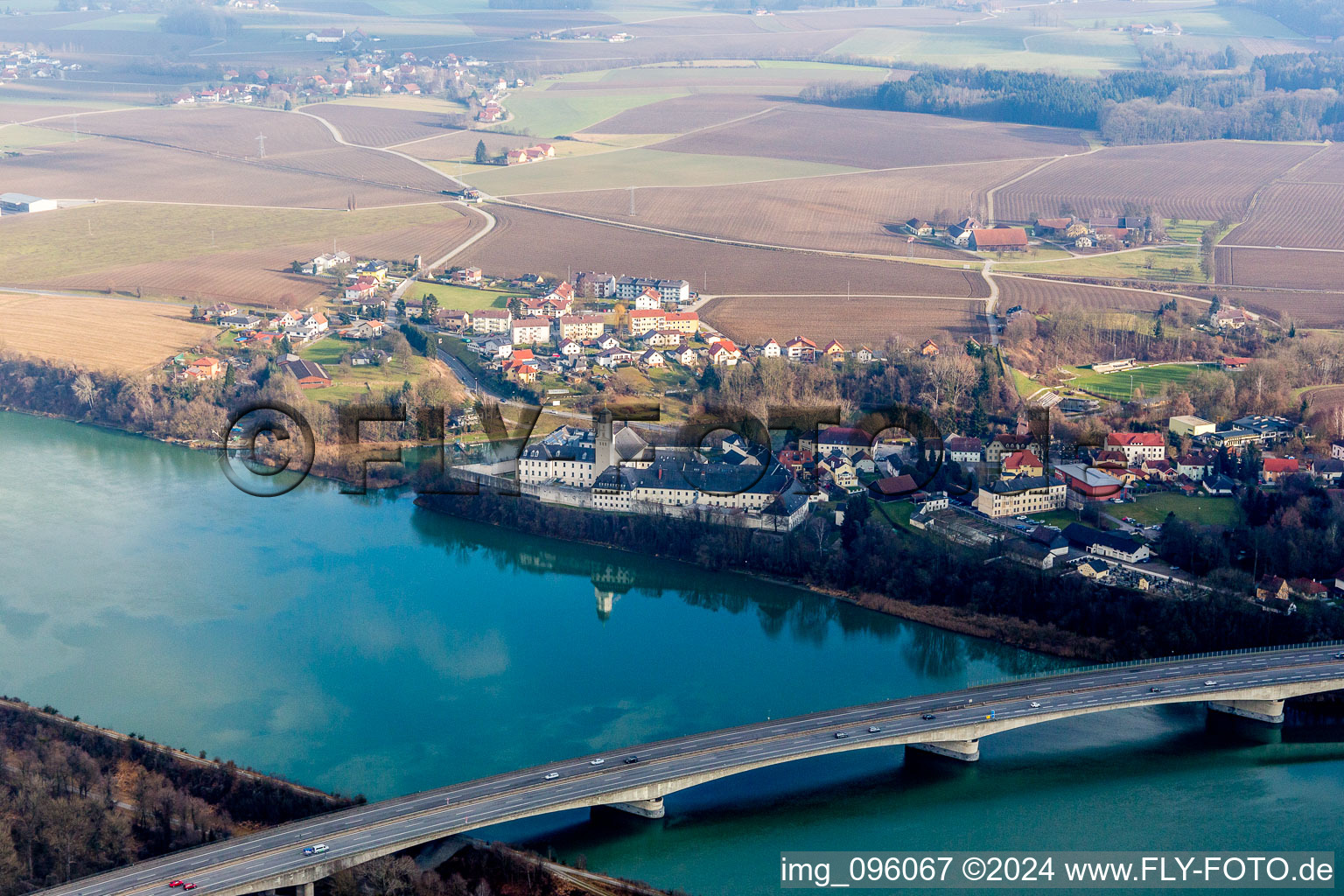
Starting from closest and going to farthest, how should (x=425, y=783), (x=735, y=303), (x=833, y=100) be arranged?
(x=425, y=783) → (x=735, y=303) → (x=833, y=100)

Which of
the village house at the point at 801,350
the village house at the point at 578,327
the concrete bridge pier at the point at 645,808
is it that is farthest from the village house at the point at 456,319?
the concrete bridge pier at the point at 645,808

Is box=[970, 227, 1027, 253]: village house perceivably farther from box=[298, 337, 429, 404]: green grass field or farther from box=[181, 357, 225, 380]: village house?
box=[181, 357, 225, 380]: village house

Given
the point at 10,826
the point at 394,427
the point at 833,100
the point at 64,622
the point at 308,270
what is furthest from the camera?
the point at 833,100

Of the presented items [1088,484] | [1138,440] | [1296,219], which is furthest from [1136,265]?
[1088,484]

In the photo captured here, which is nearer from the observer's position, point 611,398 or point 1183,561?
point 1183,561

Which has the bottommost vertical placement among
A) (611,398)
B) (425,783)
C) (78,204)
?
(425,783)

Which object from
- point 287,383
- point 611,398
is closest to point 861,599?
point 611,398

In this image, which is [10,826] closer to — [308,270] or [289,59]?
[308,270]
